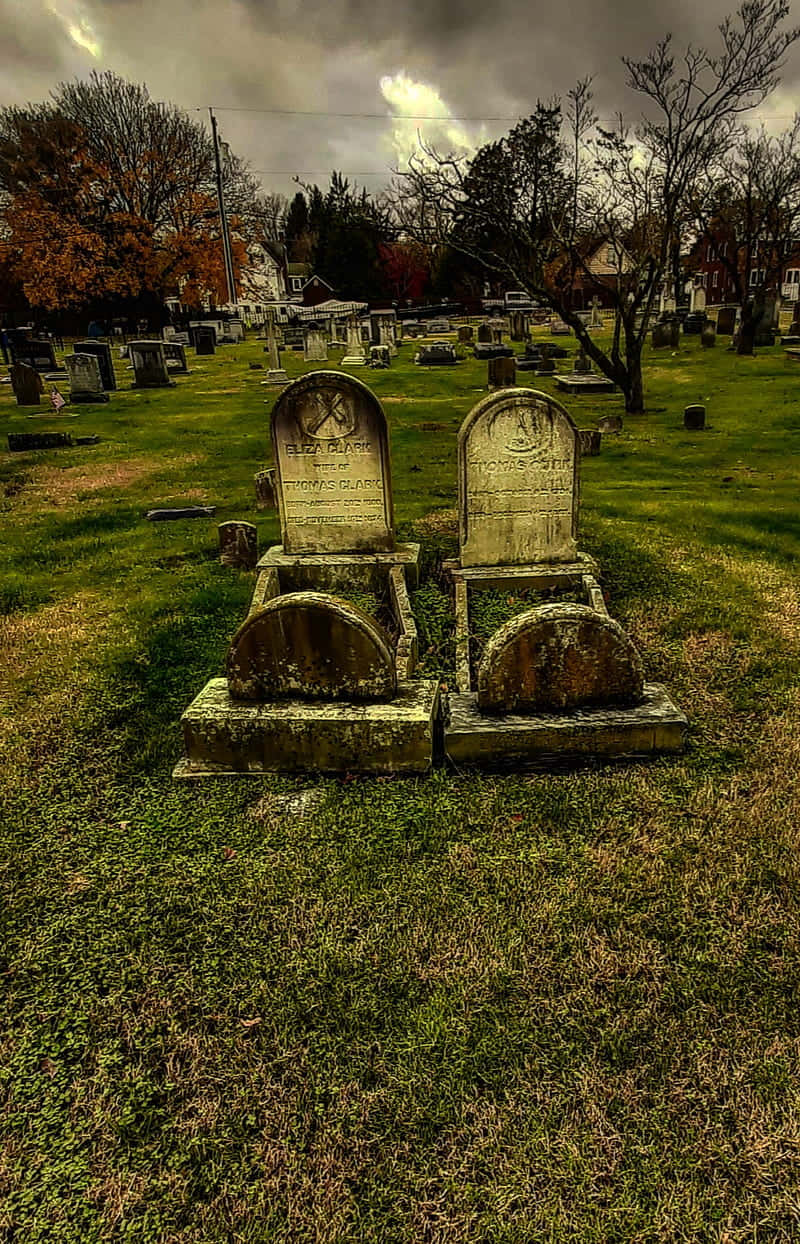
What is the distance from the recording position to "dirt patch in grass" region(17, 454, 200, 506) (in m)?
10.7

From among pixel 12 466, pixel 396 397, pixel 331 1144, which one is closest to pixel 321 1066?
pixel 331 1144

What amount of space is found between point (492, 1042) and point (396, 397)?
17.4m

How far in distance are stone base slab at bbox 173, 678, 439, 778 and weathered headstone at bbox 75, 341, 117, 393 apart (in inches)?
806

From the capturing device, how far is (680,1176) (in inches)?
83.0

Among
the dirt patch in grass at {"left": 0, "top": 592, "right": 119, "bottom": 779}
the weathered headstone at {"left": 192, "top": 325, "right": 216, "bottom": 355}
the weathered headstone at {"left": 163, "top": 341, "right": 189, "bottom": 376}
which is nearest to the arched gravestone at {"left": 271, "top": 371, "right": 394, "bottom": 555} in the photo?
the dirt patch in grass at {"left": 0, "top": 592, "right": 119, "bottom": 779}

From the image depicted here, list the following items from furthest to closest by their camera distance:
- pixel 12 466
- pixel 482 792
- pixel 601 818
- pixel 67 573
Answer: pixel 12 466 → pixel 67 573 → pixel 482 792 → pixel 601 818

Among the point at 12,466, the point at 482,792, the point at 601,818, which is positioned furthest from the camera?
the point at 12,466

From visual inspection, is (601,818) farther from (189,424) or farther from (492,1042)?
(189,424)

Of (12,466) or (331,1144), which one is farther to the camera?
(12,466)

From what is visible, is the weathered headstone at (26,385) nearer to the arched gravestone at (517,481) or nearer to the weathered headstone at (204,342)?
the weathered headstone at (204,342)

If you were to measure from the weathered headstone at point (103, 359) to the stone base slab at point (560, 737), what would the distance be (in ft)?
69.5

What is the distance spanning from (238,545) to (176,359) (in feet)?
73.4

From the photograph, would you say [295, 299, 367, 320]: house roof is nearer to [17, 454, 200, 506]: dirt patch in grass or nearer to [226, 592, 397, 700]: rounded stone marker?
[17, 454, 200, 506]: dirt patch in grass

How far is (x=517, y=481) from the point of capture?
6.27m
